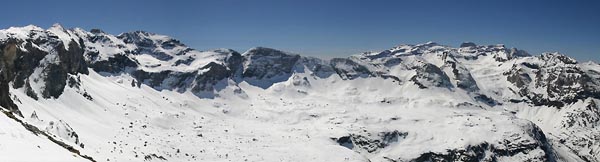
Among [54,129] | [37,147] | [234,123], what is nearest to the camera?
[37,147]

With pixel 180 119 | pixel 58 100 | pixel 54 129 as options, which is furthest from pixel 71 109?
pixel 54 129

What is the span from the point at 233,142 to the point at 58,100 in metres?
45.6

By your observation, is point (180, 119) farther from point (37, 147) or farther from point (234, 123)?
point (37, 147)

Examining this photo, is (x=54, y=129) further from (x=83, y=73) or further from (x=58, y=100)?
(x=83, y=73)

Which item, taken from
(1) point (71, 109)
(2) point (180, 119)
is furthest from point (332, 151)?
(1) point (71, 109)

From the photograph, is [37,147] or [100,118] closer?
[37,147]

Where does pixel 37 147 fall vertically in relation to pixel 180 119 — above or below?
below

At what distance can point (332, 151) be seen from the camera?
14688 centimetres

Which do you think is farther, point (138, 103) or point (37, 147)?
point (138, 103)

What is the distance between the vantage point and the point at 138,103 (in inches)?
6796

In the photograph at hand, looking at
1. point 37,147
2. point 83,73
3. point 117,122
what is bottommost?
point 37,147

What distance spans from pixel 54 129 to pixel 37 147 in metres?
29.7

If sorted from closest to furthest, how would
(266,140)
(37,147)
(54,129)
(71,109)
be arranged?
(37,147) < (54,129) < (71,109) < (266,140)

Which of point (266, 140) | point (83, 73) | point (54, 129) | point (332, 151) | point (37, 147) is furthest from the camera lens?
point (83, 73)
